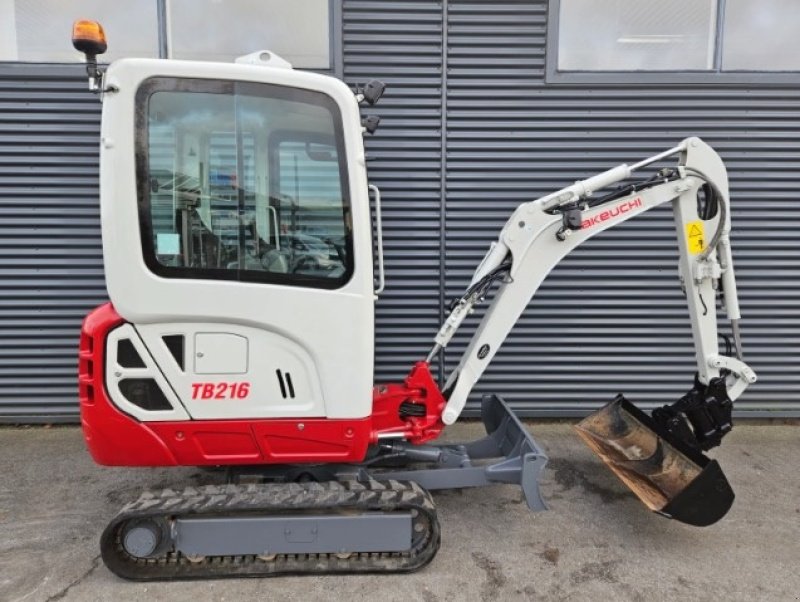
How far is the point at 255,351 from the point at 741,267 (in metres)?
4.31

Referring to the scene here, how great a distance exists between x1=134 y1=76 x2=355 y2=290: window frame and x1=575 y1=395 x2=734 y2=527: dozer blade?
2.06m

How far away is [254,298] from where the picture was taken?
2.63 metres

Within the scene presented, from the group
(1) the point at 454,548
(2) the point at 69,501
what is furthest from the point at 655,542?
(2) the point at 69,501

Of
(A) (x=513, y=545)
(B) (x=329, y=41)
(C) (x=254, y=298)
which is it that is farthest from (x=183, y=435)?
(B) (x=329, y=41)

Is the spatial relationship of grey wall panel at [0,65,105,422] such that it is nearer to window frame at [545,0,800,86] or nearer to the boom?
the boom

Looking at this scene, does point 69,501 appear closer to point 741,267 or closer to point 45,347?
point 45,347

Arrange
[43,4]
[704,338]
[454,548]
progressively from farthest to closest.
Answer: [43,4], [704,338], [454,548]

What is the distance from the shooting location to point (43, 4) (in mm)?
4512

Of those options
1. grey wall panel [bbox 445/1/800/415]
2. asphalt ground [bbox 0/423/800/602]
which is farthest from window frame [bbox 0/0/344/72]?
Result: asphalt ground [bbox 0/423/800/602]

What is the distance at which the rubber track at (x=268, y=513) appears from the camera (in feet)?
8.73

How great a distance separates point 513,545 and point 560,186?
2966 millimetres

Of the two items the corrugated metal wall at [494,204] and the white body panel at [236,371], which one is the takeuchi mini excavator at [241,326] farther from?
the corrugated metal wall at [494,204]

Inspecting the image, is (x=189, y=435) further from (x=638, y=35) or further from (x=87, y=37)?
(x=638, y=35)

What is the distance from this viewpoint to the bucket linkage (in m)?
2.83
